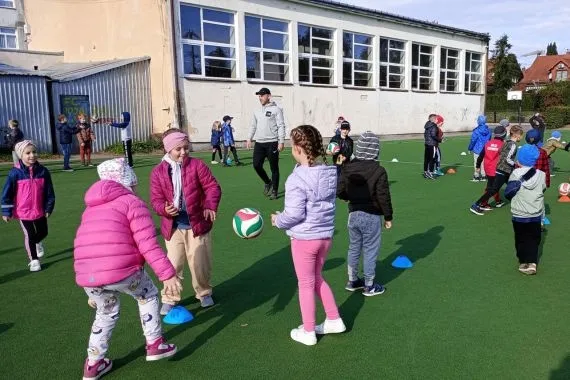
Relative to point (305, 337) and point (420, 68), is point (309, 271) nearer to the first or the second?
point (305, 337)

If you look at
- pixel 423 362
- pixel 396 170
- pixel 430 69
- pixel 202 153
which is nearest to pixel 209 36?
pixel 202 153

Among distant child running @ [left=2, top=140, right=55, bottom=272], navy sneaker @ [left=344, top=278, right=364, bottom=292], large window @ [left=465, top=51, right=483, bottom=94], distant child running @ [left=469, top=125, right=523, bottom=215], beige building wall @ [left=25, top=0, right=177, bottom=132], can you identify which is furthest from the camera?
large window @ [left=465, top=51, right=483, bottom=94]

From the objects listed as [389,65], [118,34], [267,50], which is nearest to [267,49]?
[267,50]

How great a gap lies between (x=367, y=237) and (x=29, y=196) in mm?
4083

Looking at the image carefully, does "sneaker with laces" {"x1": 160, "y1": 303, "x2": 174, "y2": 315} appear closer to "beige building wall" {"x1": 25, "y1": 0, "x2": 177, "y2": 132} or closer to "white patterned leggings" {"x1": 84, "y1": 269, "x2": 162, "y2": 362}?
"white patterned leggings" {"x1": 84, "y1": 269, "x2": 162, "y2": 362}

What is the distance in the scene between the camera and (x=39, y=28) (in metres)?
29.5

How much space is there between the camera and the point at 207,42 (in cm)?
2312

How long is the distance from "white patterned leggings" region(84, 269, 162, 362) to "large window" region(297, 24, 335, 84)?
25.1 metres

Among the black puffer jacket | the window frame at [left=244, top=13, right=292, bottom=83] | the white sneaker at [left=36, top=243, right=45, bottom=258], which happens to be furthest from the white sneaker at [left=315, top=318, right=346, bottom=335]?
the window frame at [left=244, top=13, right=292, bottom=83]

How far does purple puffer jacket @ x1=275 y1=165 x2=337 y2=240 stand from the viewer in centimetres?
369

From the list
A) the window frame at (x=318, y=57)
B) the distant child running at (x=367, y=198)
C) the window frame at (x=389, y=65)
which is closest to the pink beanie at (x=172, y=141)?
the distant child running at (x=367, y=198)

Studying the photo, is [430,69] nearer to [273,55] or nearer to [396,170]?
[273,55]

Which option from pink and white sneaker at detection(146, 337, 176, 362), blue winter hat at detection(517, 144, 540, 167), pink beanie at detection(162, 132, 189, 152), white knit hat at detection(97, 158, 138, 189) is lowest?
pink and white sneaker at detection(146, 337, 176, 362)

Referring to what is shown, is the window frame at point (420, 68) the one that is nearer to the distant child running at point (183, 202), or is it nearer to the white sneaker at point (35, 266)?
the white sneaker at point (35, 266)
